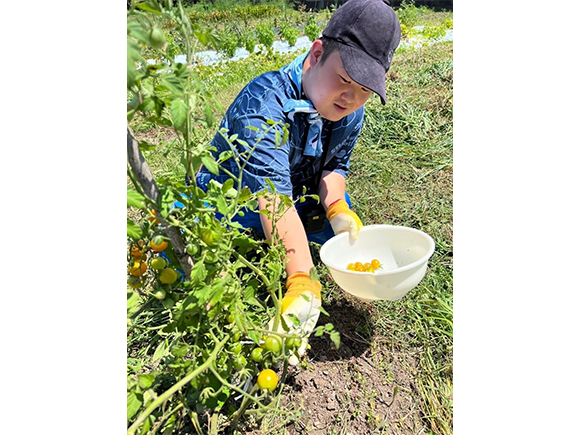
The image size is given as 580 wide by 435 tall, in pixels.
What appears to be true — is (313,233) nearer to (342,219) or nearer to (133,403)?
(342,219)

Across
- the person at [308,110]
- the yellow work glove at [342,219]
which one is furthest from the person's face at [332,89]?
the yellow work glove at [342,219]

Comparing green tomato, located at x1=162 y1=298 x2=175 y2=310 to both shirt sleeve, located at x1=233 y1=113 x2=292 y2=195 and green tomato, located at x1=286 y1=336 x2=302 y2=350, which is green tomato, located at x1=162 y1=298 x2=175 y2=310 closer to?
green tomato, located at x1=286 y1=336 x2=302 y2=350

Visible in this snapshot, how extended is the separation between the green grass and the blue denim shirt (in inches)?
8.7

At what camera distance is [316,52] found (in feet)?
4.45

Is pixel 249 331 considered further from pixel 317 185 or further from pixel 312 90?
pixel 317 185

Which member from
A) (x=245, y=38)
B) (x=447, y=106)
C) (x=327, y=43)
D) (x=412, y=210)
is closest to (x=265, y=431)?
(x=327, y=43)

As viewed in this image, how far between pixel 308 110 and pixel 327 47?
194mm

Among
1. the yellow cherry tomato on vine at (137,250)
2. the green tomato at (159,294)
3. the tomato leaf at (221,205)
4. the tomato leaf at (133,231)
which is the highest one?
the tomato leaf at (133,231)

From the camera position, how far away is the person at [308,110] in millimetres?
1205

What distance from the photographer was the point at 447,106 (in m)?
2.80

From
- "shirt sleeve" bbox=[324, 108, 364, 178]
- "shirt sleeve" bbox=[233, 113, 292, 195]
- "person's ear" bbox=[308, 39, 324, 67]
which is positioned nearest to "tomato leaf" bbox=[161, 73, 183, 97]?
"shirt sleeve" bbox=[233, 113, 292, 195]

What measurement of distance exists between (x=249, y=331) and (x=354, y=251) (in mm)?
750

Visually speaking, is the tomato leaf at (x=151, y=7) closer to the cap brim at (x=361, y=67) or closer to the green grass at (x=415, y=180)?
the green grass at (x=415, y=180)

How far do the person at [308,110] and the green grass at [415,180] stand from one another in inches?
10.5
